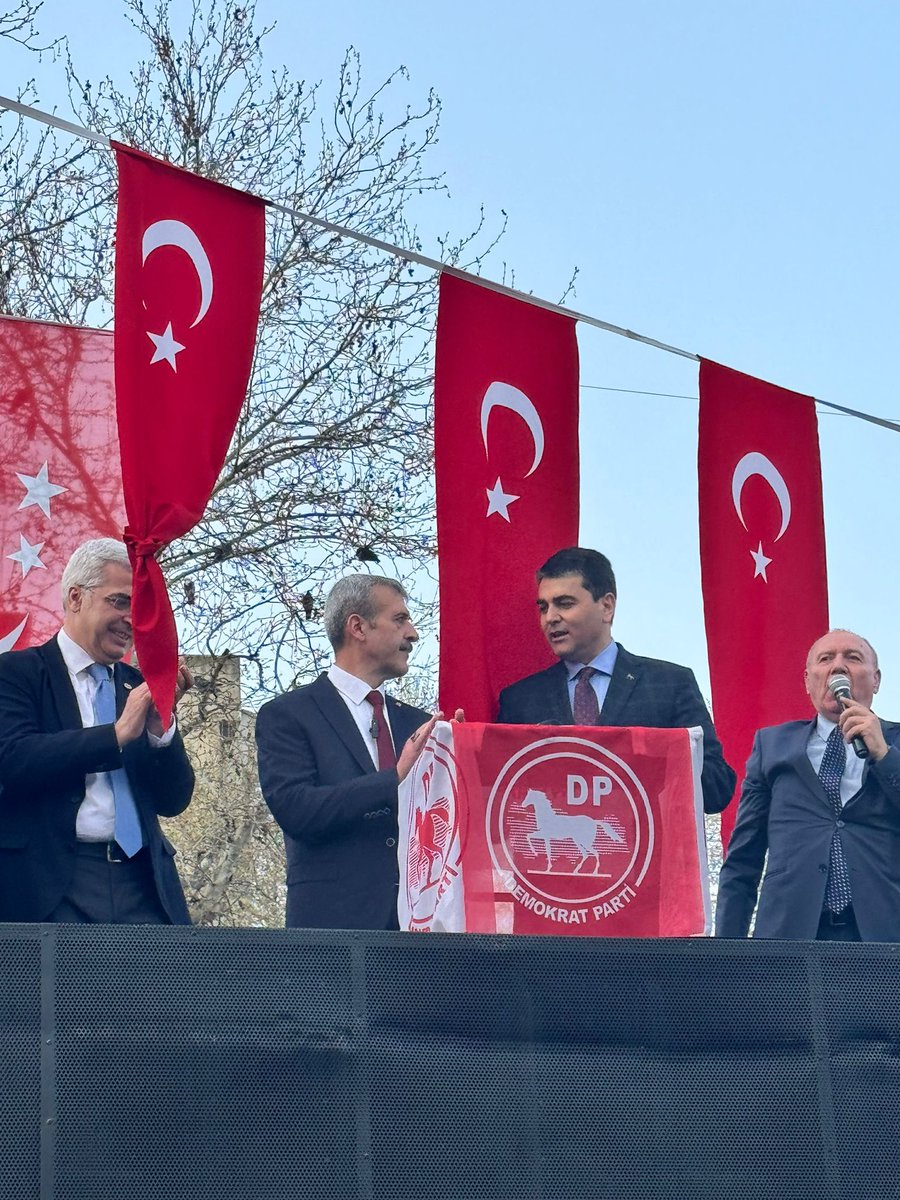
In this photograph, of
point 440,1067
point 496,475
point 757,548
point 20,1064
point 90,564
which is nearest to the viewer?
point 20,1064

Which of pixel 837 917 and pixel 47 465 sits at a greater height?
pixel 47 465

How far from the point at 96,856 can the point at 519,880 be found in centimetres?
96

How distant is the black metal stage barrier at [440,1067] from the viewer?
10.2ft

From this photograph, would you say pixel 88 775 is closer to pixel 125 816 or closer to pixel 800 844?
pixel 125 816

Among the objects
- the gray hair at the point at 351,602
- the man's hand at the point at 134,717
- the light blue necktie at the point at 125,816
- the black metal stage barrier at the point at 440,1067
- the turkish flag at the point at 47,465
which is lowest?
the black metal stage barrier at the point at 440,1067

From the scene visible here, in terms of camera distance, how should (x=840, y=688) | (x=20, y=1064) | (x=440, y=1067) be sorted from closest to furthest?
(x=20, y=1064)
(x=440, y=1067)
(x=840, y=688)

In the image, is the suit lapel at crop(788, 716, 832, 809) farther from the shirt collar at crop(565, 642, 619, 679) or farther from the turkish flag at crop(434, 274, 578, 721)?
the turkish flag at crop(434, 274, 578, 721)

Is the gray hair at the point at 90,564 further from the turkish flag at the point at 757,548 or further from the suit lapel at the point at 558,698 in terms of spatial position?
the turkish flag at the point at 757,548

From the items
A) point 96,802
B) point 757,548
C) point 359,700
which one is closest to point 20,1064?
point 96,802

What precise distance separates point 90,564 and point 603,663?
1.38m

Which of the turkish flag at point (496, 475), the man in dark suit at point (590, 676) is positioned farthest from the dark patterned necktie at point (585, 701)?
the turkish flag at point (496, 475)

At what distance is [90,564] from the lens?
13.6 feet

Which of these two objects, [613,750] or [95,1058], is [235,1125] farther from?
[613,750]

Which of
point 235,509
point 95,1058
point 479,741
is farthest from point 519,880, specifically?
Answer: point 235,509
